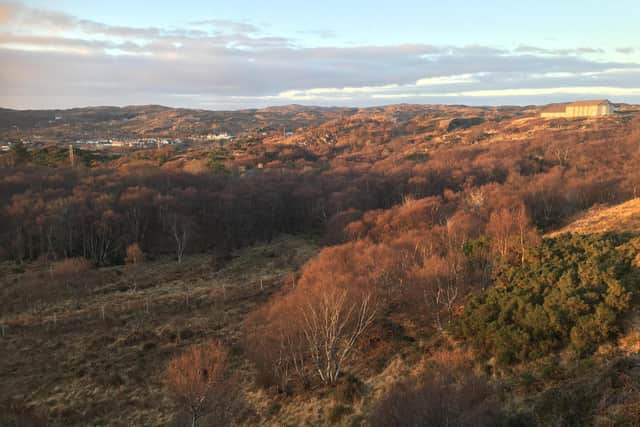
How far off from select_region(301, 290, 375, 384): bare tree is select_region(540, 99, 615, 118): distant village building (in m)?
125

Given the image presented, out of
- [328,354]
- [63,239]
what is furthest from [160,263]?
[328,354]

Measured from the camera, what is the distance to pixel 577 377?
12234 millimetres

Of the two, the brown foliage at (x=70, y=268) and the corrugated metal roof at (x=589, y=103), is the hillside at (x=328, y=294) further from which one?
the corrugated metal roof at (x=589, y=103)

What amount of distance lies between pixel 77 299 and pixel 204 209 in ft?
66.9

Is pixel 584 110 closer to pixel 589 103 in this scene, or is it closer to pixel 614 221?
pixel 589 103

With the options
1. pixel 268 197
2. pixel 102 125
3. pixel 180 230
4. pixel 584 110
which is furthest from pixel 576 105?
pixel 102 125

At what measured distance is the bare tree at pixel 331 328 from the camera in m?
16.9

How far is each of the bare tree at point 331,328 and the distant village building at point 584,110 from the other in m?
125

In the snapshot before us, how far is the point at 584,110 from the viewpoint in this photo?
124m

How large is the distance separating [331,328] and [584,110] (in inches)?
5265

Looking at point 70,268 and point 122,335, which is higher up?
point 70,268

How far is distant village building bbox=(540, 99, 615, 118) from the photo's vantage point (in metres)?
121

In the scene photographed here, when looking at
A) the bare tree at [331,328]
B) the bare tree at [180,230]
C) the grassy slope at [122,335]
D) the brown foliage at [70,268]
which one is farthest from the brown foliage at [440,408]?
the bare tree at [180,230]

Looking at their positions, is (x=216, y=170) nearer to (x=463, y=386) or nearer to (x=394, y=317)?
(x=394, y=317)
